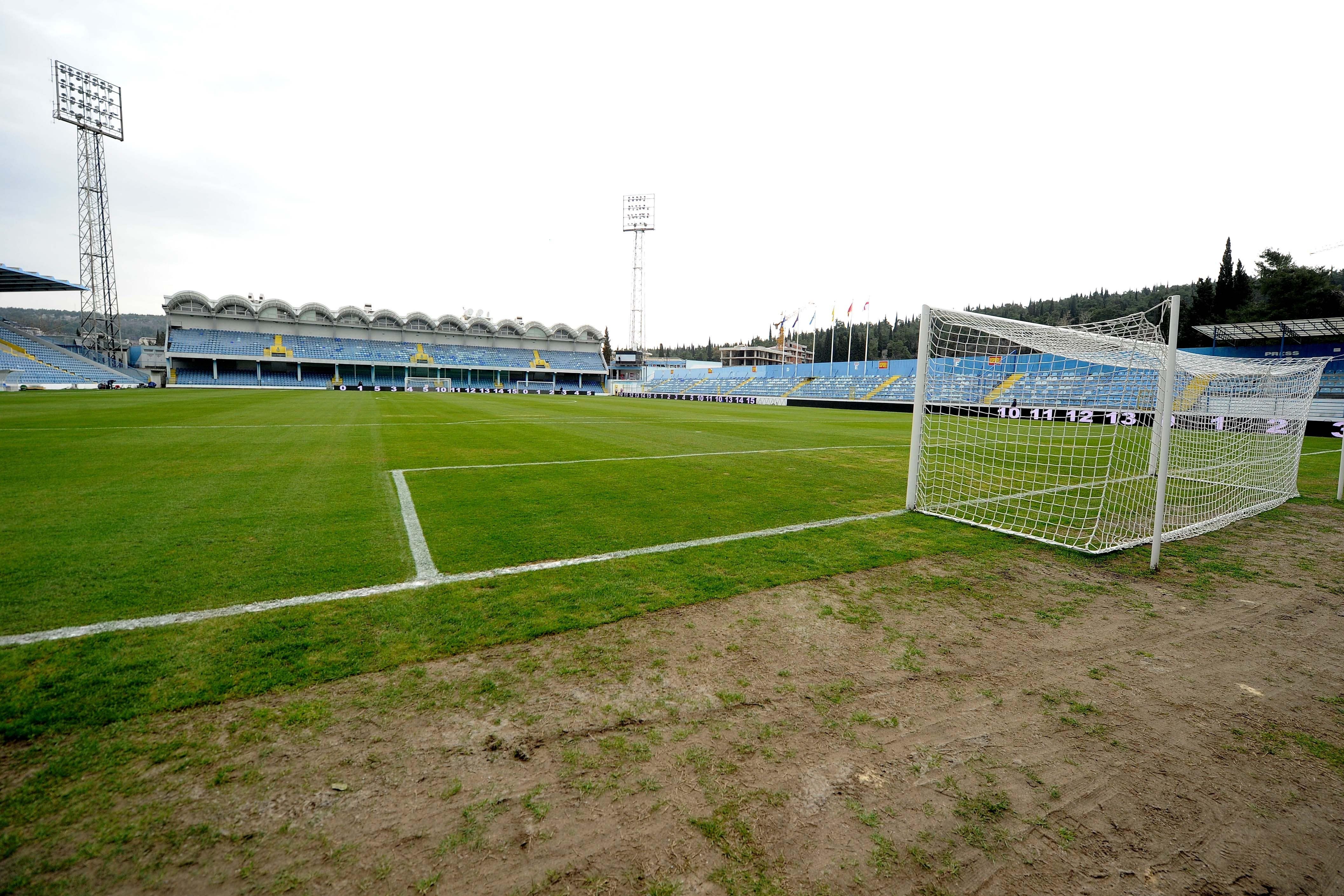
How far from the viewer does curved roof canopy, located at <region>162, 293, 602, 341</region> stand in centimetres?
5512

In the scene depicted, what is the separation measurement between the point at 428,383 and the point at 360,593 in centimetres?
6703

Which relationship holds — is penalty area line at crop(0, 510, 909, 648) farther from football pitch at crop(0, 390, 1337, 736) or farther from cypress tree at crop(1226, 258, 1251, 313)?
cypress tree at crop(1226, 258, 1251, 313)

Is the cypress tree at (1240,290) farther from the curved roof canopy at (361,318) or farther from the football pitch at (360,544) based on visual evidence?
the curved roof canopy at (361,318)

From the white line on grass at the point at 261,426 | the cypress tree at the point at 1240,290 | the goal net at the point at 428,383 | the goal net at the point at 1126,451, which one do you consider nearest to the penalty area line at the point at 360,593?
the goal net at the point at 1126,451

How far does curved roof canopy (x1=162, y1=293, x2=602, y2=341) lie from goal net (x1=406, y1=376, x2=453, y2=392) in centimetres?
593

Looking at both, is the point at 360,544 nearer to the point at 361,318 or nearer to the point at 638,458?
the point at 638,458

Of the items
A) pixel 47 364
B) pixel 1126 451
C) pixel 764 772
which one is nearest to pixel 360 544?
pixel 764 772

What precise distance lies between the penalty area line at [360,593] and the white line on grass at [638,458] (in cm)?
472

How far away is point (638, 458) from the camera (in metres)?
10.2

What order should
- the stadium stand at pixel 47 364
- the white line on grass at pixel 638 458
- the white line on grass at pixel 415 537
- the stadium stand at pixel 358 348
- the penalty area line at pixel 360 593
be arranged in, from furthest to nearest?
1. the stadium stand at pixel 358 348
2. the stadium stand at pixel 47 364
3. the white line on grass at pixel 638 458
4. the white line on grass at pixel 415 537
5. the penalty area line at pixel 360 593

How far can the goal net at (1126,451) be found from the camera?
5.89m

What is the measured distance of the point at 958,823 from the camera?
6.25ft

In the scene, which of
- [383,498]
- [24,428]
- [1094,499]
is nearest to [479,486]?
[383,498]

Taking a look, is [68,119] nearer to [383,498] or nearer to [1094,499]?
[383,498]
